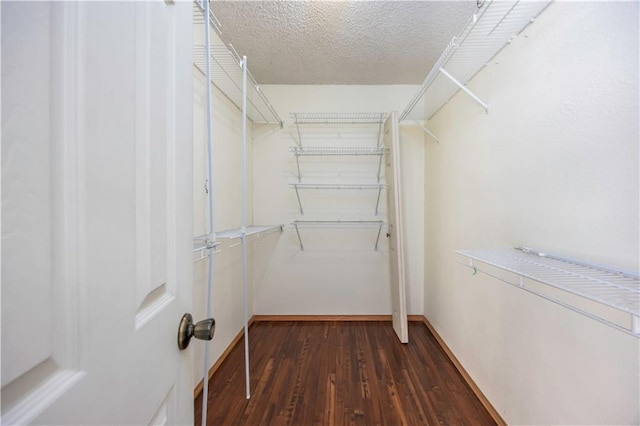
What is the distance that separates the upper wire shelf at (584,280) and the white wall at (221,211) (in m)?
1.61

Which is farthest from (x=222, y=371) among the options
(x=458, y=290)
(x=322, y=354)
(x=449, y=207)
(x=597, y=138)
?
(x=597, y=138)

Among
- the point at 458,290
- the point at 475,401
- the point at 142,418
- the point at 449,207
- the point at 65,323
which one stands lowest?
the point at 475,401

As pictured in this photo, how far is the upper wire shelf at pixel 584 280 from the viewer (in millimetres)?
612

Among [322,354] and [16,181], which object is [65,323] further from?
[322,354]

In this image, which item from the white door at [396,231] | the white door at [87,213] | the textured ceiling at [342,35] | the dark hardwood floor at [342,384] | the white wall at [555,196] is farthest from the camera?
the white door at [396,231]

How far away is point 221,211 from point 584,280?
79.6 inches

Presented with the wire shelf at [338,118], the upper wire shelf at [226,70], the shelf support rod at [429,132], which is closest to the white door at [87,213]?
the upper wire shelf at [226,70]

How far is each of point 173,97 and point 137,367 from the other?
542 millimetres

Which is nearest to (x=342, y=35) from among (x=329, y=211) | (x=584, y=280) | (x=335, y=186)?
(x=335, y=186)

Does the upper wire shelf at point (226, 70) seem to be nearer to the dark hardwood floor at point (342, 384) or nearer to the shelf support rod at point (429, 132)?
the shelf support rod at point (429, 132)

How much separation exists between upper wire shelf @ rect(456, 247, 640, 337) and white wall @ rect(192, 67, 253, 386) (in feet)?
5.28

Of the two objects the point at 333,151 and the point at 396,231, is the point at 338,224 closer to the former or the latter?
the point at 396,231

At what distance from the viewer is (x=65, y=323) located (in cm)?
30

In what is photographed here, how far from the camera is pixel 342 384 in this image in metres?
1.75
